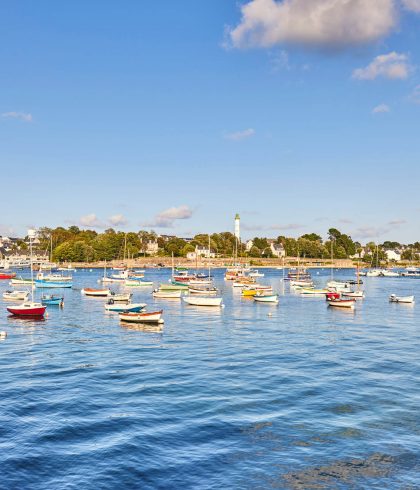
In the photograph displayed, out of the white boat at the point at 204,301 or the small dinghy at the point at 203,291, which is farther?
the small dinghy at the point at 203,291

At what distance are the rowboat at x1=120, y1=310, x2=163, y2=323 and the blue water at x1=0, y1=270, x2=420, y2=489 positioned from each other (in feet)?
18.4

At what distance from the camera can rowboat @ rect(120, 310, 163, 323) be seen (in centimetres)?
7512

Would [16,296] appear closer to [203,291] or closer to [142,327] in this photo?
[203,291]

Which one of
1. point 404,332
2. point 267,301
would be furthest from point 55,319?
point 404,332

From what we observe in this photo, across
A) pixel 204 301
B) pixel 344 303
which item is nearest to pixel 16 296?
pixel 204 301

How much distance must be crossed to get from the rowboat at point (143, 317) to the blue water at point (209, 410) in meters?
5.60

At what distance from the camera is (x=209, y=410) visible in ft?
118

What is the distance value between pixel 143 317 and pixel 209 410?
40.9 meters

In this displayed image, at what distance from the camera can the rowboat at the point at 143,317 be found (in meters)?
75.1

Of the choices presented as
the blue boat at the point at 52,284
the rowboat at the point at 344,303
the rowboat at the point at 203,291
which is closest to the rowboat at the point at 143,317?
the rowboat at the point at 344,303

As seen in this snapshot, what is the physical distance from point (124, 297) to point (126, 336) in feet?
119

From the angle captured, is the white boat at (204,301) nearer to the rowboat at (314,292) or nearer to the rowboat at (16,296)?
the rowboat at (16,296)

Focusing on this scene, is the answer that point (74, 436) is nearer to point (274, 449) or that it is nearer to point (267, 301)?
point (274, 449)

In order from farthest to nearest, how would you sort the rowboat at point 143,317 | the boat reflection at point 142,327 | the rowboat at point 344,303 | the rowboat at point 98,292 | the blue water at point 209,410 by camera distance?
the rowboat at point 98,292
the rowboat at point 344,303
the rowboat at point 143,317
the boat reflection at point 142,327
the blue water at point 209,410
